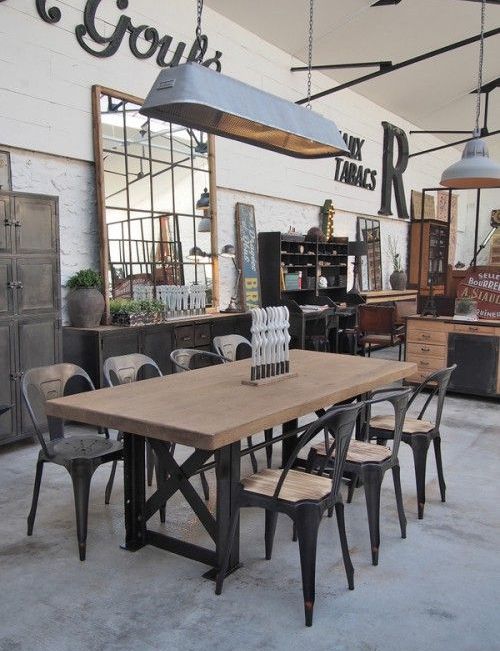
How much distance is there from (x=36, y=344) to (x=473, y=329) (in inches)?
176

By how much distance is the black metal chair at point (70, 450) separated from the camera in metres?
3.09

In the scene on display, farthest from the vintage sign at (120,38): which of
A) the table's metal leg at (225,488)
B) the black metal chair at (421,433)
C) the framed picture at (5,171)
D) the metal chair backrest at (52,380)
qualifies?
the table's metal leg at (225,488)

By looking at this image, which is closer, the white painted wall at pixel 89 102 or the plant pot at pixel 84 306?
the white painted wall at pixel 89 102

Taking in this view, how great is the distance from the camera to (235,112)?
301cm

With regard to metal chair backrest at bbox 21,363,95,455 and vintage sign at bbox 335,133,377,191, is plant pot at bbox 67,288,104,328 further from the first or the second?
vintage sign at bbox 335,133,377,191

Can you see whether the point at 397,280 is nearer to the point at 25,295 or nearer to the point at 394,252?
the point at 394,252

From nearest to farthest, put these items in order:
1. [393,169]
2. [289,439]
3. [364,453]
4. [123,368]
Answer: [364,453], [123,368], [289,439], [393,169]

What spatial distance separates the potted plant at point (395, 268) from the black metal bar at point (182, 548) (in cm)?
929

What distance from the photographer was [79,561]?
3055 mm

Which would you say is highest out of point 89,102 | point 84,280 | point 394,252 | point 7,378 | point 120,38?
point 120,38

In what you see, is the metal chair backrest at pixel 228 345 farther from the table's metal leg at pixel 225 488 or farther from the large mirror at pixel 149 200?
the table's metal leg at pixel 225 488

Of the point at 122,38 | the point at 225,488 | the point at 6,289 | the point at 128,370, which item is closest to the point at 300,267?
the point at 122,38

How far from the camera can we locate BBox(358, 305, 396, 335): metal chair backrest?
816 cm

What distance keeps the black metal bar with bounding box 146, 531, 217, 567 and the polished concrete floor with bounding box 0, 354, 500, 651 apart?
42 mm
